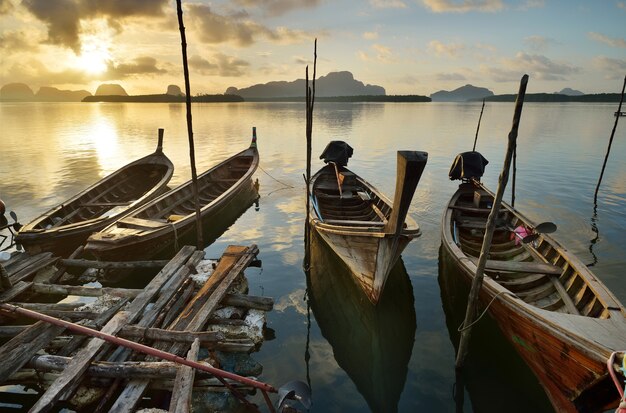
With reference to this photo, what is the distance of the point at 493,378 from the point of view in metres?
7.22

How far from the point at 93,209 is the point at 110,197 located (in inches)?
77.1

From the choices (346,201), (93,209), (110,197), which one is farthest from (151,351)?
(110,197)

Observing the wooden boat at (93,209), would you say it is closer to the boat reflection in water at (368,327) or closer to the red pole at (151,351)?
the red pole at (151,351)

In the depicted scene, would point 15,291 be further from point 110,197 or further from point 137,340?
point 110,197

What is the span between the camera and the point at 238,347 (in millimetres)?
7051

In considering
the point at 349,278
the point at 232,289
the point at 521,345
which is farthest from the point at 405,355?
the point at 232,289

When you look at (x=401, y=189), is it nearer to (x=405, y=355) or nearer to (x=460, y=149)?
(x=405, y=355)

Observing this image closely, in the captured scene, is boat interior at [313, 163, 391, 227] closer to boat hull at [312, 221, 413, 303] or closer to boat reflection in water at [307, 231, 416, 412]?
boat hull at [312, 221, 413, 303]

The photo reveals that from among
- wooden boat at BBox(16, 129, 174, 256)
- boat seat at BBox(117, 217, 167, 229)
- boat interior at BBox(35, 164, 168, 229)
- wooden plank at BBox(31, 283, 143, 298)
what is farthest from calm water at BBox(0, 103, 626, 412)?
boat interior at BBox(35, 164, 168, 229)

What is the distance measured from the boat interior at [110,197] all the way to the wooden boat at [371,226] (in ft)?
29.0

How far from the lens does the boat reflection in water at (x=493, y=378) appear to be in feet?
21.7

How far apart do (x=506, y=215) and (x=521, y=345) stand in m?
6.67

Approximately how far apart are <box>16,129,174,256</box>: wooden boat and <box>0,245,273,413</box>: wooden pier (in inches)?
37.7

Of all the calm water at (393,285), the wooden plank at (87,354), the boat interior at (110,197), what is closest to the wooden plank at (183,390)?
the wooden plank at (87,354)
